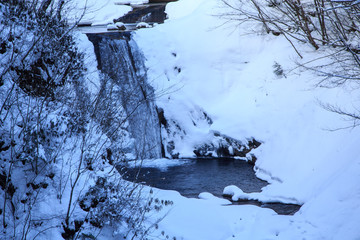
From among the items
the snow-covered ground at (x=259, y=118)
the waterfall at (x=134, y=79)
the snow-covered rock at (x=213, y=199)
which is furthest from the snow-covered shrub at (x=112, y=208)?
the waterfall at (x=134, y=79)

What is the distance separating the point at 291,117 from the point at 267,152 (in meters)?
1.55

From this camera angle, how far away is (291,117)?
1273cm

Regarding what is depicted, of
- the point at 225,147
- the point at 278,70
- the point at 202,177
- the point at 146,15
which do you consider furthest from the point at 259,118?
the point at 146,15

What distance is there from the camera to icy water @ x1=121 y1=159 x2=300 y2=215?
1053 centimetres

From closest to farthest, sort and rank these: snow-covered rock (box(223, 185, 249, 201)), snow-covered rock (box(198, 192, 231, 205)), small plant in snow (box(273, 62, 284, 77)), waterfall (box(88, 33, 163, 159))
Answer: snow-covered rock (box(198, 192, 231, 205)) → snow-covered rock (box(223, 185, 249, 201)) → waterfall (box(88, 33, 163, 159)) → small plant in snow (box(273, 62, 284, 77))

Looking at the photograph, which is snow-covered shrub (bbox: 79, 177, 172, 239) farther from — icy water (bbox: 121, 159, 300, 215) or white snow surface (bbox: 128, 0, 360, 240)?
icy water (bbox: 121, 159, 300, 215)

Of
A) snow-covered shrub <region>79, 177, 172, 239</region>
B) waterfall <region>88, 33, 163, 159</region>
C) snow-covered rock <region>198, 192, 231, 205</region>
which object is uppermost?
waterfall <region>88, 33, 163, 159</region>

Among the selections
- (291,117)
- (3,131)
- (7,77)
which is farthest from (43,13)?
(291,117)

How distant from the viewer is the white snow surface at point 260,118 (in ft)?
23.7

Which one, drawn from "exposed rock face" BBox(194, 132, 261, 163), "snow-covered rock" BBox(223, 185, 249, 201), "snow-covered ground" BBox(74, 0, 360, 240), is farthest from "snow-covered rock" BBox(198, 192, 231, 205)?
"exposed rock face" BBox(194, 132, 261, 163)

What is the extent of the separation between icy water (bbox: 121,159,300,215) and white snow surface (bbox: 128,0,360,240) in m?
0.48

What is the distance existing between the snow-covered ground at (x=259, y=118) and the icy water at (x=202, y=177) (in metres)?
0.53

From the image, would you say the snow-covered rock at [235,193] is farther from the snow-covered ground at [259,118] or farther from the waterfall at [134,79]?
the waterfall at [134,79]

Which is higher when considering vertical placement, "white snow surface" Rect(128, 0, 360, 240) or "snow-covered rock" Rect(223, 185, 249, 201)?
"white snow surface" Rect(128, 0, 360, 240)
